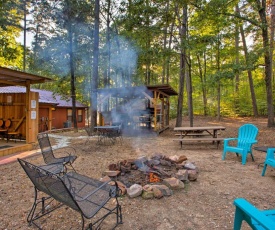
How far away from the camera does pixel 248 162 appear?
4672 mm

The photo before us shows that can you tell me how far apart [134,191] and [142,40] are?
862 cm

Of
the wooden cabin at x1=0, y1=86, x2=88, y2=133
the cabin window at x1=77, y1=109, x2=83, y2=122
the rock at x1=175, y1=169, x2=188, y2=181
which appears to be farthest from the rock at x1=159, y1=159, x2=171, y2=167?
the cabin window at x1=77, y1=109, x2=83, y2=122

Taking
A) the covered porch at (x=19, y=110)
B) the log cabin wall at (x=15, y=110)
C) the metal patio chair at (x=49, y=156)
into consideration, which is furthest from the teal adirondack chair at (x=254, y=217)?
Result: the log cabin wall at (x=15, y=110)

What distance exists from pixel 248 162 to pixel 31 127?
22.3ft

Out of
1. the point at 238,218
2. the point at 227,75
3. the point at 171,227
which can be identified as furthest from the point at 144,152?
the point at 227,75

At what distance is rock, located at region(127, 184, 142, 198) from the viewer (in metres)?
2.85

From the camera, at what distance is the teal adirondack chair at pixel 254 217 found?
1449 millimetres

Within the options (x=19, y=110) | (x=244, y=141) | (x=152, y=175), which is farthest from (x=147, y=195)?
(x=19, y=110)

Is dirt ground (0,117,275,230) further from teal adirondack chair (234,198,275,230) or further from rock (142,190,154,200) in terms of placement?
teal adirondack chair (234,198,275,230)

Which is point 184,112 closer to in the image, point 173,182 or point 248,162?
point 248,162

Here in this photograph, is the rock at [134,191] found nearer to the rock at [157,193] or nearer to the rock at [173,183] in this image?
the rock at [157,193]

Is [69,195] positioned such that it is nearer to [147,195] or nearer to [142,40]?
[147,195]

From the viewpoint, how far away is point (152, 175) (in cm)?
344

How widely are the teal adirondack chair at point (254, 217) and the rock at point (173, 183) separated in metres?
1.27
